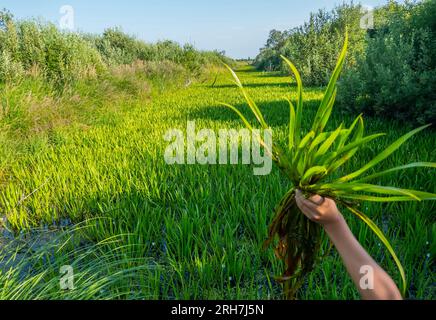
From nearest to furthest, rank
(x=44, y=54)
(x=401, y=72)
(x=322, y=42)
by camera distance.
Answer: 1. (x=401, y=72)
2. (x=44, y=54)
3. (x=322, y=42)

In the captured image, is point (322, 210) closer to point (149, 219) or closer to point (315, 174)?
point (315, 174)

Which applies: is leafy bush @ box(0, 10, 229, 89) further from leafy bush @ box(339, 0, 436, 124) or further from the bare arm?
the bare arm

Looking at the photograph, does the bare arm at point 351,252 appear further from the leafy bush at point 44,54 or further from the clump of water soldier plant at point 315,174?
the leafy bush at point 44,54

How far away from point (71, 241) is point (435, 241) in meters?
2.22

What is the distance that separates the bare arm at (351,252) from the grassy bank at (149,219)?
447mm

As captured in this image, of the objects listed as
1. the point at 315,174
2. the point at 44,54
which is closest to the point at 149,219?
the point at 315,174

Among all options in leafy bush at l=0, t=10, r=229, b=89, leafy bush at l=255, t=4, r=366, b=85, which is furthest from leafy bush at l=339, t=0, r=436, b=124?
leafy bush at l=255, t=4, r=366, b=85

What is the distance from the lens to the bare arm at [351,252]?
2.27 feet

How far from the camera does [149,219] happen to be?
7.70 feet

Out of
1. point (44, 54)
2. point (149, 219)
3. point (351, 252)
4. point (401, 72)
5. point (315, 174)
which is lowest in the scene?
point (149, 219)

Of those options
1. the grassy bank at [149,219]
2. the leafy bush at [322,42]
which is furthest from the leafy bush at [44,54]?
the leafy bush at [322,42]

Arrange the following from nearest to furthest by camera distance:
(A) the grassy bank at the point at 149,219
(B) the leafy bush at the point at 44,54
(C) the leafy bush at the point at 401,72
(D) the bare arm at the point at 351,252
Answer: (D) the bare arm at the point at 351,252, (A) the grassy bank at the point at 149,219, (C) the leafy bush at the point at 401,72, (B) the leafy bush at the point at 44,54

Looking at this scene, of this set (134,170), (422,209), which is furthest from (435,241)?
(134,170)

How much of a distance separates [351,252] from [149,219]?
181cm
